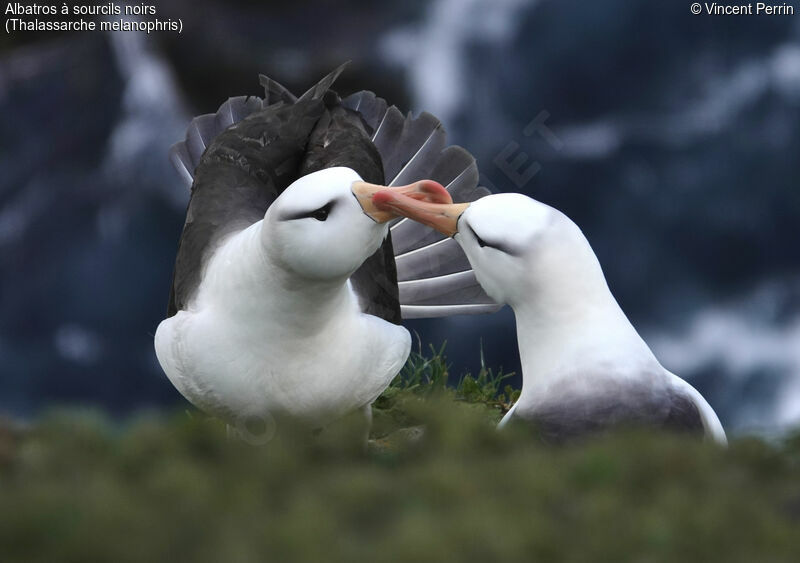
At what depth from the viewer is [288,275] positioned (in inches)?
181

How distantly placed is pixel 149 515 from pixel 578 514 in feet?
2.73

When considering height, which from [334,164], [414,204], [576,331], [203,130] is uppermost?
[414,204]

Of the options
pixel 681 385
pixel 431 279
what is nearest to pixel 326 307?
pixel 681 385

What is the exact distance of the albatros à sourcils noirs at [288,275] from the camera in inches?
174

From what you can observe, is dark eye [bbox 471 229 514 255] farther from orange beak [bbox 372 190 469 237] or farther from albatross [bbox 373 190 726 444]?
orange beak [bbox 372 190 469 237]

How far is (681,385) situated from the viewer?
422 cm

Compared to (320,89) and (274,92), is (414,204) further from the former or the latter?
(274,92)

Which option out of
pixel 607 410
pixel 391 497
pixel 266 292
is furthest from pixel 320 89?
pixel 391 497

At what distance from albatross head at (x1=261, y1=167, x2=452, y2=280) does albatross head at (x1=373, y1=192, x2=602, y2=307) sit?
9 centimetres

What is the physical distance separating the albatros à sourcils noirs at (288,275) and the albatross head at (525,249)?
29 centimetres

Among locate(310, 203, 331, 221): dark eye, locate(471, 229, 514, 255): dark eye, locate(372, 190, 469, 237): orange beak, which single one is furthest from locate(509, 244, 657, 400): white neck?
locate(310, 203, 331, 221): dark eye

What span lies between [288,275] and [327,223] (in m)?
0.36

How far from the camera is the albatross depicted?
13.0 ft

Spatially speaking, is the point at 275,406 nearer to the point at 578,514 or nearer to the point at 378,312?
the point at 378,312
